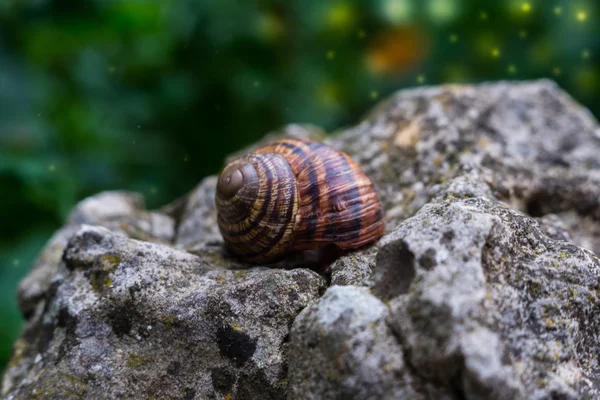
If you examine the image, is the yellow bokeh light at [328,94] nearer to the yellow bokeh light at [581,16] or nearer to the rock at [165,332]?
the yellow bokeh light at [581,16]

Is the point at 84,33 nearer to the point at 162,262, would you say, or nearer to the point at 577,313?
the point at 162,262

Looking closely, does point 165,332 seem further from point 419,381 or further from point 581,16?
point 581,16

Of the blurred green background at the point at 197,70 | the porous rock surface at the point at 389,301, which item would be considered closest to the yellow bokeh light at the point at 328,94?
the blurred green background at the point at 197,70

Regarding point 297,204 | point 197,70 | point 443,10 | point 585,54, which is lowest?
point 585,54

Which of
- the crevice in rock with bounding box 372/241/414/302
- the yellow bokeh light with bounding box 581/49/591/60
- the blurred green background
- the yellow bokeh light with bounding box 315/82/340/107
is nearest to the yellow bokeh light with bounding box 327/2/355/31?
the blurred green background

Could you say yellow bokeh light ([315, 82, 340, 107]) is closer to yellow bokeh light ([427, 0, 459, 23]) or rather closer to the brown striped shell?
yellow bokeh light ([427, 0, 459, 23])

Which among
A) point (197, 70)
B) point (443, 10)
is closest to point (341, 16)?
point (443, 10)
